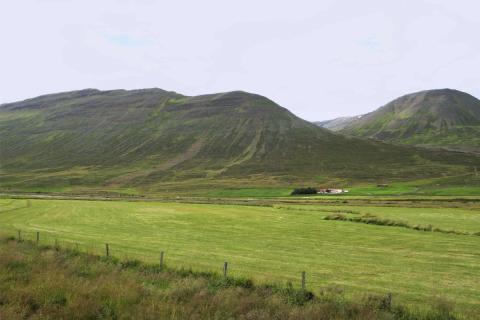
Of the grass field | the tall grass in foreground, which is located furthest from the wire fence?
the tall grass in foreground

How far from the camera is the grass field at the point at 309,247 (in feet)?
77.0

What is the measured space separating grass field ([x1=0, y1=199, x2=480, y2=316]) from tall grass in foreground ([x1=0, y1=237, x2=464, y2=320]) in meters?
2.76

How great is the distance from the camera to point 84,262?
24938 mm

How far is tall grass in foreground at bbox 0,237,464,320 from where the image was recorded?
14.6 m

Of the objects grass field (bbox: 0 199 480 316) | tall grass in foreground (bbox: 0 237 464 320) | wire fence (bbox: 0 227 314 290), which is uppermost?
tall grass in foreground (bbox: 0 237 464 320)

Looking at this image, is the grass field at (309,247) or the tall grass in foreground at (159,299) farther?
the grass field at (309,247)

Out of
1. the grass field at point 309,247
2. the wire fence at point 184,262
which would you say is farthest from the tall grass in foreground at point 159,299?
the grass field at point 309,247

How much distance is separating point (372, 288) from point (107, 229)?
113ft

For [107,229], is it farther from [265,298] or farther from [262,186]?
[262,186]

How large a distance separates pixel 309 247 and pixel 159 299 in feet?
72.4

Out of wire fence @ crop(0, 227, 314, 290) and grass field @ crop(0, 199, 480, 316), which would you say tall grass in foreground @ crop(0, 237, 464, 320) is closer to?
wire fence @ crop(0, 227, 314, 290)

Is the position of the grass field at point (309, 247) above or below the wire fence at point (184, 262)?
below

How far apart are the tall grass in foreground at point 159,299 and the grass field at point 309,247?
2.76m

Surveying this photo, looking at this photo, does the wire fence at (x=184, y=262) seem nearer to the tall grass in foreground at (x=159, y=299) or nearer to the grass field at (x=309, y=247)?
the grass field at (x=309, y=247)
